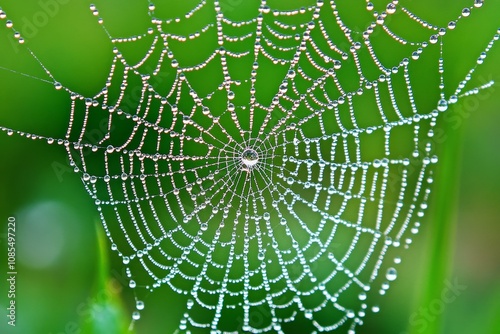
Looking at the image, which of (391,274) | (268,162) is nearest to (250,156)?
(268,162)

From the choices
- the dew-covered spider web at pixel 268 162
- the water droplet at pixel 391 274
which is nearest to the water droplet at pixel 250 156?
the dew-covered spider web at pixel 268 162

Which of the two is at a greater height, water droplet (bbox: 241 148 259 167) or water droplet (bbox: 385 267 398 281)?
water droplet (bbox: 241 148 259 167)

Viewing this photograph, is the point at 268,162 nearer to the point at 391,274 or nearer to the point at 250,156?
the point at 250,156

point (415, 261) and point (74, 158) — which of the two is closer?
point (74, 158)

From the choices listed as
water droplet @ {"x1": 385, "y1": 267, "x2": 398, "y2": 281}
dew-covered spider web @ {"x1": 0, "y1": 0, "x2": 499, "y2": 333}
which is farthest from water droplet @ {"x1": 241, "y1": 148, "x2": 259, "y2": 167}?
water droplet @ {"x1": 385, "y1": 267, "x2": 398, "y2": 281}

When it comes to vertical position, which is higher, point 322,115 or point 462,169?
point 322,115

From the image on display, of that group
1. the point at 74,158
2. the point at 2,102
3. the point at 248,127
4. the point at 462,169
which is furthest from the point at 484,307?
the point at 2,102

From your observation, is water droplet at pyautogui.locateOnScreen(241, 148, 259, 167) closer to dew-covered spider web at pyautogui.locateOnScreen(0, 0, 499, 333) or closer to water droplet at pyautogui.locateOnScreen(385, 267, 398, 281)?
dew-covered spider web at pyautogui.locateOnScreen(0, 0, 499, 333)

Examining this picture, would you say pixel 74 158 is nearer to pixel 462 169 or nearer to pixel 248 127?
pixel 248 127
